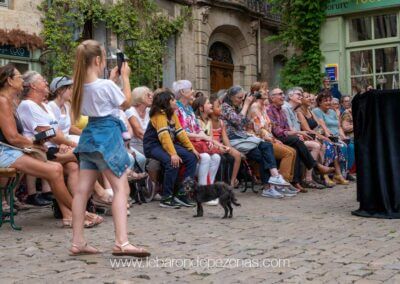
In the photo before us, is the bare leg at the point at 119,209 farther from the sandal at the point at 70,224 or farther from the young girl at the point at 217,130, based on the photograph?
the young girl at the point at 217,130

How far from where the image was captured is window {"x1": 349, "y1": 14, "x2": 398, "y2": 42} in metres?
18.3

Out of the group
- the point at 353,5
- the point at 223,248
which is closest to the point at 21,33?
the point at 353,5

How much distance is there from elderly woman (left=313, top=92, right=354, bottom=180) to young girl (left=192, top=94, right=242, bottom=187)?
8.30ft

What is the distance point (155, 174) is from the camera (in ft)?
30.3

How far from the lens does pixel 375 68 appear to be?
18750 millimetres

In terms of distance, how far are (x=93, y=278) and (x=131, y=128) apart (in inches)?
Result: 203

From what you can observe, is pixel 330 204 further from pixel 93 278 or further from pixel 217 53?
pixel 217 53

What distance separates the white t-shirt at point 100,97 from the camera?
5066mm

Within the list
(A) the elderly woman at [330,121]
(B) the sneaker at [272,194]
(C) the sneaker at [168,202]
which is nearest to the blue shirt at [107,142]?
(C) the sneaker at [168,202]

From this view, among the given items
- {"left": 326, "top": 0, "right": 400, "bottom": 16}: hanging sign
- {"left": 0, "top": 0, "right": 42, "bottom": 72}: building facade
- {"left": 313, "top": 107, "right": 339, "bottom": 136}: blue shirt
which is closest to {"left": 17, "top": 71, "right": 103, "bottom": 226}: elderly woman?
{"left": 313, "top": 107, "right": 339, "bottom": 136}: blue shirt

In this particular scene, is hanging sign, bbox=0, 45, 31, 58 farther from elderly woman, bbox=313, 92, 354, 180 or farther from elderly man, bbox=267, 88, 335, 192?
Result: elderly woman, bbox=313, 92, 354, 180

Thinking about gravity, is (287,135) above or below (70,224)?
above

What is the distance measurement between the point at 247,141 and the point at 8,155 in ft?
15.4

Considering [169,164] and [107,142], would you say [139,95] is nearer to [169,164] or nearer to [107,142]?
[169,164]
